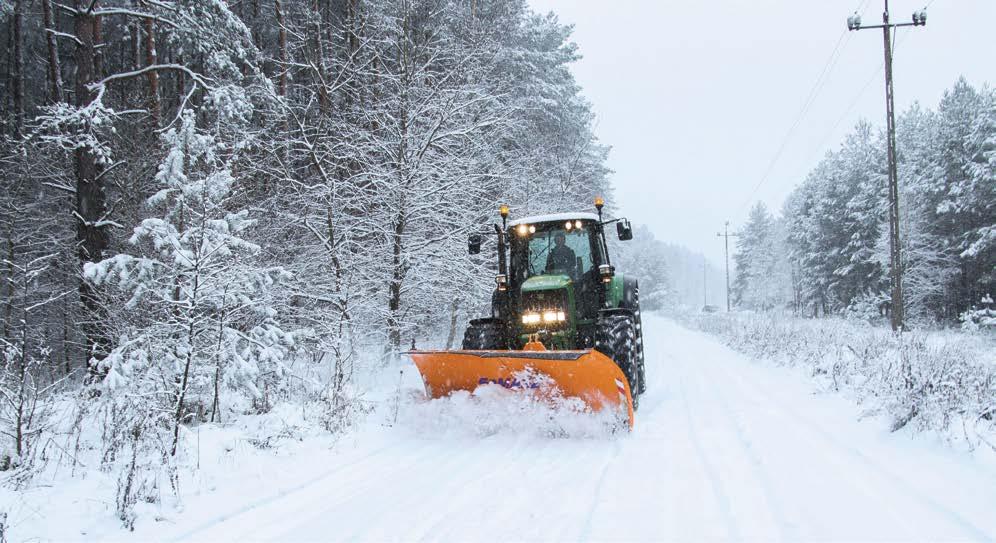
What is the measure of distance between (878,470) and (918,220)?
25.9 m

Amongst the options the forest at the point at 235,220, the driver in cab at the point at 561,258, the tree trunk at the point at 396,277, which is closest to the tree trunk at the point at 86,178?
the forest at the point at 235,220

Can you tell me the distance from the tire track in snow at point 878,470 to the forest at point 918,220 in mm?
11133

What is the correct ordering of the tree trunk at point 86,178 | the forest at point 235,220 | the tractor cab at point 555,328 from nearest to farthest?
the forest at point 235,220 → the tractor cab at point 555,328 → the tree trunk at point 86,178

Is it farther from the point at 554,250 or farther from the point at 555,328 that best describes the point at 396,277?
the point at 555,328

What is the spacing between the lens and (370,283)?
8.36 meters

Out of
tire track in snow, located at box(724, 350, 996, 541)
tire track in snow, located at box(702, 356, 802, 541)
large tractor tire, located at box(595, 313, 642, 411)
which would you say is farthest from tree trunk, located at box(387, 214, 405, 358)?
tire track in snow, located at box(724, 350, 996, 541)

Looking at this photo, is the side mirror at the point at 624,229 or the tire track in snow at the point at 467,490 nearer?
the tire track in snow at the point at 467,490

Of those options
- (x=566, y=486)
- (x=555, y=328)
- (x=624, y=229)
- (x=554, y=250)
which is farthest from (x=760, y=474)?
(x=554, y=250)

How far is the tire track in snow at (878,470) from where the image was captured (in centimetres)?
245

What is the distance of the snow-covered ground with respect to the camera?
257 centimetres

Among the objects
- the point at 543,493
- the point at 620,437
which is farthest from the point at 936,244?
the point at 543,493

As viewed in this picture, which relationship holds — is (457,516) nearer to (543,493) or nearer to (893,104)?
(543,493)

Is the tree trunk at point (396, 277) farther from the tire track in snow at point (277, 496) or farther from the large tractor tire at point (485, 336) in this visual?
the tire track in snow at point (277, 496)

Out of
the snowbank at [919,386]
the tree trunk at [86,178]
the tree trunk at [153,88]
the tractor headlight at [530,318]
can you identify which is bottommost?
the snowbank at [919,386]
